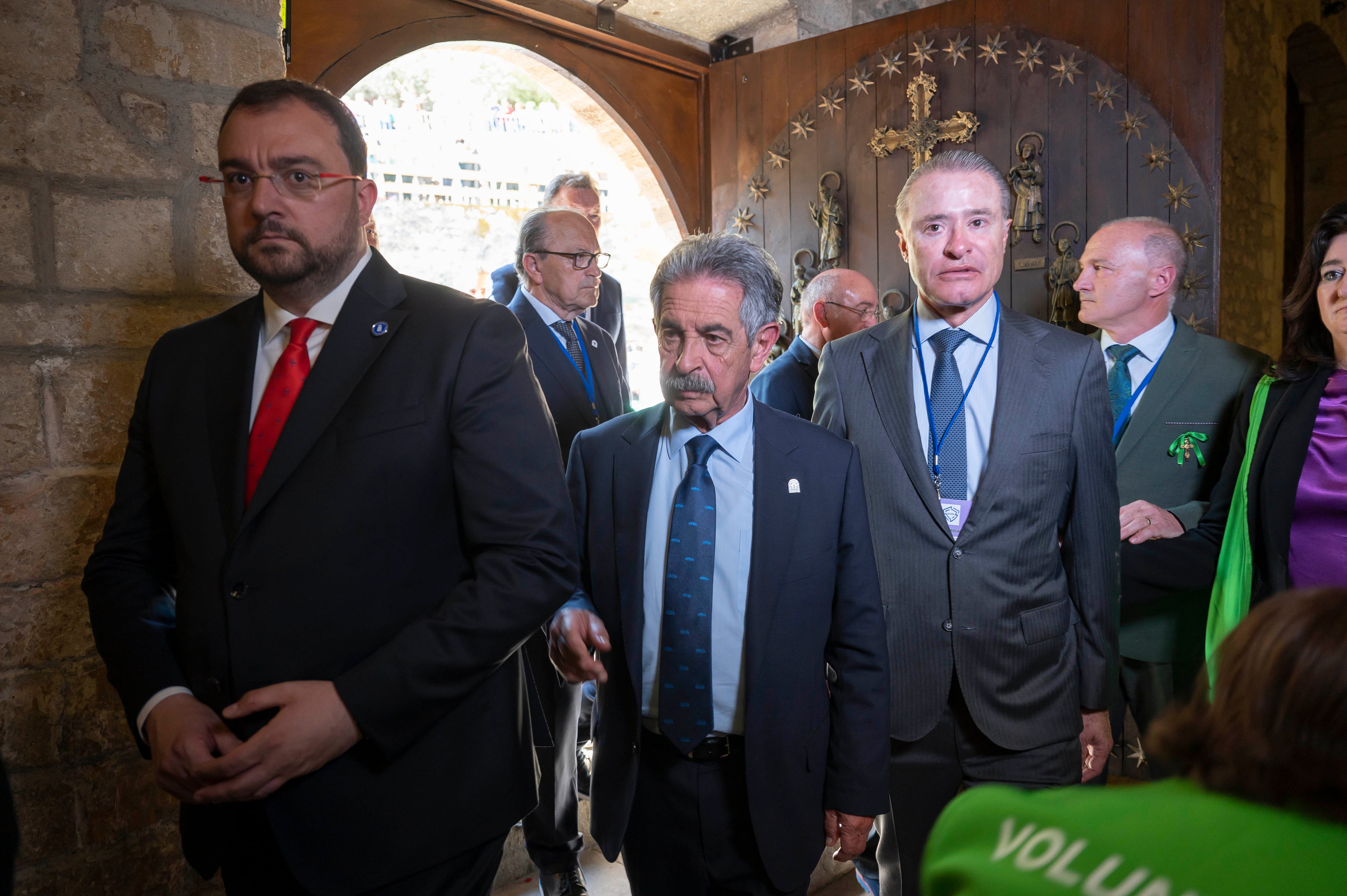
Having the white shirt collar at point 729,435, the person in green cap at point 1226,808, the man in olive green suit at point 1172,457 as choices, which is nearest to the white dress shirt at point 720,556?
the white shirt collar at point 729,435

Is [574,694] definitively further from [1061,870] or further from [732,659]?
[1061,870]

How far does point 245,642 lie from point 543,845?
1.66 metres

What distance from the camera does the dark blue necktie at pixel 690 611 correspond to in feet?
5.11

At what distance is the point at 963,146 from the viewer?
4.00 meters

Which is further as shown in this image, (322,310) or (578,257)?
(578,257)

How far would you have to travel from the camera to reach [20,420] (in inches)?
71.5

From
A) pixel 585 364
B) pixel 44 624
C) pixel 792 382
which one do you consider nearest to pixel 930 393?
pixel 792 382

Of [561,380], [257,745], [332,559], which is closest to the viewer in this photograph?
[257,745]

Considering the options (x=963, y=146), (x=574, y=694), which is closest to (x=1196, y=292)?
(x=963, y=146)

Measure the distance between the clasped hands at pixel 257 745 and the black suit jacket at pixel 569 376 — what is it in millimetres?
1587

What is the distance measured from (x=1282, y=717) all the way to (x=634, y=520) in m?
1.11

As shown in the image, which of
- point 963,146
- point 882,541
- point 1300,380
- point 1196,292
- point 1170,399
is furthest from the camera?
point 963,146

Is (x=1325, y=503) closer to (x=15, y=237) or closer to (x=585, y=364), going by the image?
(x=585, y=364)

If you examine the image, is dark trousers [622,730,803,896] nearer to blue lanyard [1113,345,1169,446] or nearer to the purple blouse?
the purple blouse
